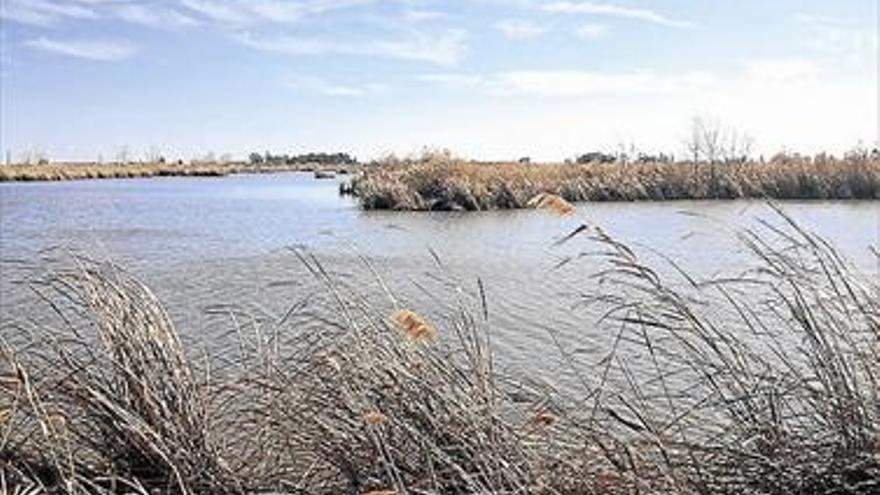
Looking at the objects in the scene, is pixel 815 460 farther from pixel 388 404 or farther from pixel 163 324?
pixel 163 324

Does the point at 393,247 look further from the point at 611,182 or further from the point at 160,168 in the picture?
the point at 160,168

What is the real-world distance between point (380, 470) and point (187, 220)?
20824 mm

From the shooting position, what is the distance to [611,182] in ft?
102

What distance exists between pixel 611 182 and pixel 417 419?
28.1m

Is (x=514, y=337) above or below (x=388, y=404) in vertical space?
below

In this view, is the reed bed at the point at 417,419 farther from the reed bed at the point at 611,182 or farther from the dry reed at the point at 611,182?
the reed bed at the point at 611,182

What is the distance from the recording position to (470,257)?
1495cm

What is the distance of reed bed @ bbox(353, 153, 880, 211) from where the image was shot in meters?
27.0

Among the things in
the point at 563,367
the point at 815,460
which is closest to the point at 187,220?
the point at 563,367

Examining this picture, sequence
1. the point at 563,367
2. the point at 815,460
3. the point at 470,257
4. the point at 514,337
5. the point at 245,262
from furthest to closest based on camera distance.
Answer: the point at 470,257, the point at 245,262, the point at 514,337, the point at 563,367, the point at 815,460

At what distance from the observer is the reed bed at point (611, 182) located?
88.7ft

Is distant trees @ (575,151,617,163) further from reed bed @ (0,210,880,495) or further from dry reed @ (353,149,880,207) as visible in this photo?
reed bed @ (0,210,880,495)

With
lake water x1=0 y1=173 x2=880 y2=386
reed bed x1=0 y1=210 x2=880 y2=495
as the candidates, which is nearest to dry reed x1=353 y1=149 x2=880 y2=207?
lake water x1=0 y1=173 x2=880 y2=386

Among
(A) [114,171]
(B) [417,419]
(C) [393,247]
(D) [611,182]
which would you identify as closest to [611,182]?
(D) [611,182]
